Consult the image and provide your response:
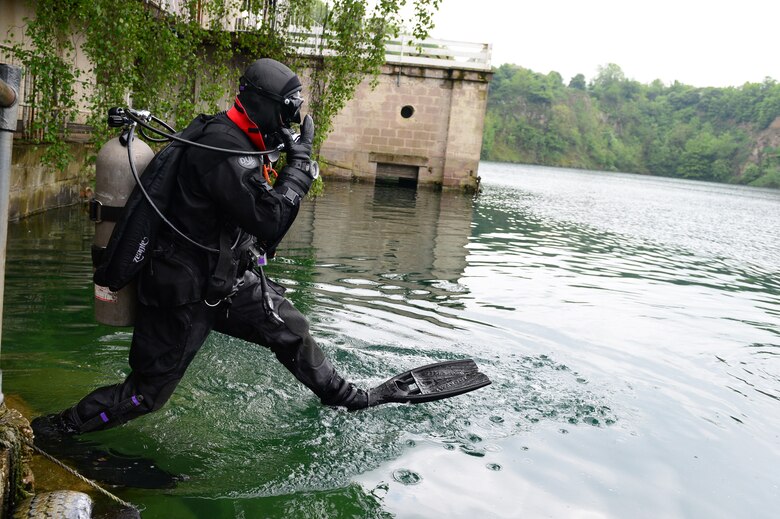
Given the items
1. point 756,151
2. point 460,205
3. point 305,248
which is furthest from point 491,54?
point 756,151

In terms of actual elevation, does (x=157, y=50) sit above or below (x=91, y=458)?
above

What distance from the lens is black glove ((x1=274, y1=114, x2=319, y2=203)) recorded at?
13.1 feet

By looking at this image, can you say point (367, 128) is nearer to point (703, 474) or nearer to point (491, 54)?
point (491, 54)

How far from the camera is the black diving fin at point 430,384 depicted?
5195mm

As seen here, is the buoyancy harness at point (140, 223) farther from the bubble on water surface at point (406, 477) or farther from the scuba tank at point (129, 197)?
the bubble on water surface at point (406, 477)

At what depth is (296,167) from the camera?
402cm

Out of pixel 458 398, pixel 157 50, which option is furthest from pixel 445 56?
pixel 458 398

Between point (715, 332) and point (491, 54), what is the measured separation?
2138cm

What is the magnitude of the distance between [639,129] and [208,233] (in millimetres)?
146722

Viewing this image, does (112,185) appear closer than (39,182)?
Yes

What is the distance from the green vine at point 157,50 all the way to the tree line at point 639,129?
9982 cm

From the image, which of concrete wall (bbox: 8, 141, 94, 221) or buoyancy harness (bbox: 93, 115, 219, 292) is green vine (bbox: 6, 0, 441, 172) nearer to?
concrete wall (bbox: 8, 141, 94, 221)

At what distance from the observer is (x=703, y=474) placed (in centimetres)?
488

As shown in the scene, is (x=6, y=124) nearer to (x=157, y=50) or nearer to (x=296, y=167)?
(x=296, y=167)
